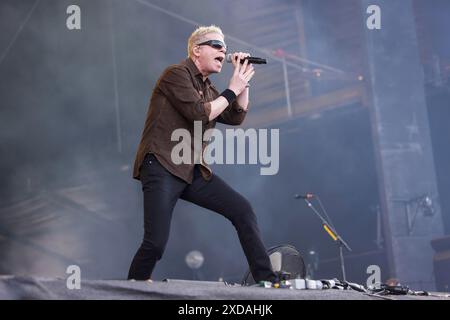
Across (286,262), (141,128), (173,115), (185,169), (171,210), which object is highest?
(141,128)

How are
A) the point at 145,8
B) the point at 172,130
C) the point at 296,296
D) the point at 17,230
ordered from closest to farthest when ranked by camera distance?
the point at 296,296 < the point at 172,130 < the point at 17,230 < the point at 145,8

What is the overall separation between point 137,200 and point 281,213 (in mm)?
2068

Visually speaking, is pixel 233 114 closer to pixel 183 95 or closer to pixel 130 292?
pixel 183 95

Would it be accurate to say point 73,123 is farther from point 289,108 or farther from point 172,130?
point 172,130

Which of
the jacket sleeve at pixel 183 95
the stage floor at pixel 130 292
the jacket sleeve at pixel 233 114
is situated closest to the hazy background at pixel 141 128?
the jacket sleeve at pixel 233 114

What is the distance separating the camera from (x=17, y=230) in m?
8.71

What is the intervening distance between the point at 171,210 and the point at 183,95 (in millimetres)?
616

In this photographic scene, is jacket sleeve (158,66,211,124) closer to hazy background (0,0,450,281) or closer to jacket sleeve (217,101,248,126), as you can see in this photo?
jacket sleeve (217,101,248,126)

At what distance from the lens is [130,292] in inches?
111

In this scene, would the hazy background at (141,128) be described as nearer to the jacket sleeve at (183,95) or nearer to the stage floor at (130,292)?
the jacket sleeve at (183,95)

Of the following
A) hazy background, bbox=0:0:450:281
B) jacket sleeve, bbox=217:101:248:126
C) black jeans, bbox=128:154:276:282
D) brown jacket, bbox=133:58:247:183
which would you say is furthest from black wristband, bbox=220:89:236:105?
hazy background, bbox=0:0:450:281

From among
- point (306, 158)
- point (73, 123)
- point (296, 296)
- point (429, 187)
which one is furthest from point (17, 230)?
point (296, 296)

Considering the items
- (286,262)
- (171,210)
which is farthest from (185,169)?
(286,262)

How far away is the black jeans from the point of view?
3461 mm
